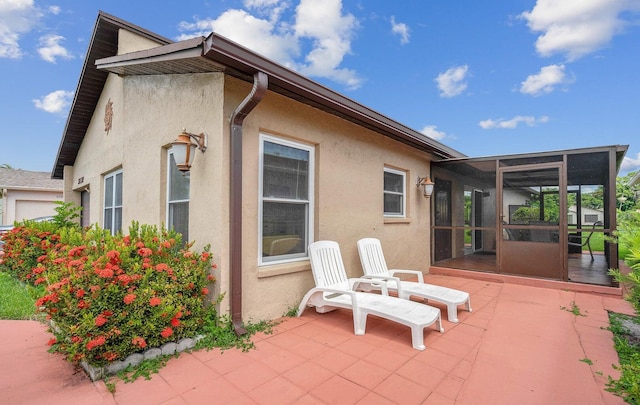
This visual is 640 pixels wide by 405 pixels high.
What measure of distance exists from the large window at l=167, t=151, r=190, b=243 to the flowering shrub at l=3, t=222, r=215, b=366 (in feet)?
2.99

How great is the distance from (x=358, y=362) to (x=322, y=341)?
618 mm

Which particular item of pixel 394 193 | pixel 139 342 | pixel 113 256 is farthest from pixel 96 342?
pixel 394 193

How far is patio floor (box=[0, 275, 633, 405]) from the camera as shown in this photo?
95.7 inches

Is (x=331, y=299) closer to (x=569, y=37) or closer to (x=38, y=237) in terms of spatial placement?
(x=38, y=237)

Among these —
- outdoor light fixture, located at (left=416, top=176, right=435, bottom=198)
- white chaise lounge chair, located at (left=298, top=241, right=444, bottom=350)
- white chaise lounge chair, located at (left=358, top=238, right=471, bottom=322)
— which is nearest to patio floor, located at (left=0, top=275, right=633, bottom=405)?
white chaise lounge chair, located at (left=298, top=241, right=444, bottom=350)

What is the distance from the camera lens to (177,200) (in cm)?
460

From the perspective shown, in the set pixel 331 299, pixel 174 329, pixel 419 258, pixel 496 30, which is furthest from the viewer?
pixel 496 30

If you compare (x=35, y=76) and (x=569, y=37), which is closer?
(x=569, y=37)

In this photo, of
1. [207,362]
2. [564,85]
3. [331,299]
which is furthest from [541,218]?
[564,85]

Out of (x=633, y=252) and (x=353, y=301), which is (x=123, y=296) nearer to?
A: (x=353, y=301)

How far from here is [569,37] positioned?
1235cm

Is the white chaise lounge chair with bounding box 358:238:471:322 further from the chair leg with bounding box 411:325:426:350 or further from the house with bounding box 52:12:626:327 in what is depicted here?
the chair leg with bounding box 411:325:426:350

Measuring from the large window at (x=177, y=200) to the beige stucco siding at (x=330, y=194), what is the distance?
3.86ft

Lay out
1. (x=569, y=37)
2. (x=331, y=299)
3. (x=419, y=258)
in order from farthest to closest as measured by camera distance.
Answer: (x=569, y=37)
(x=419, y=258)
(x=331, y=299)
